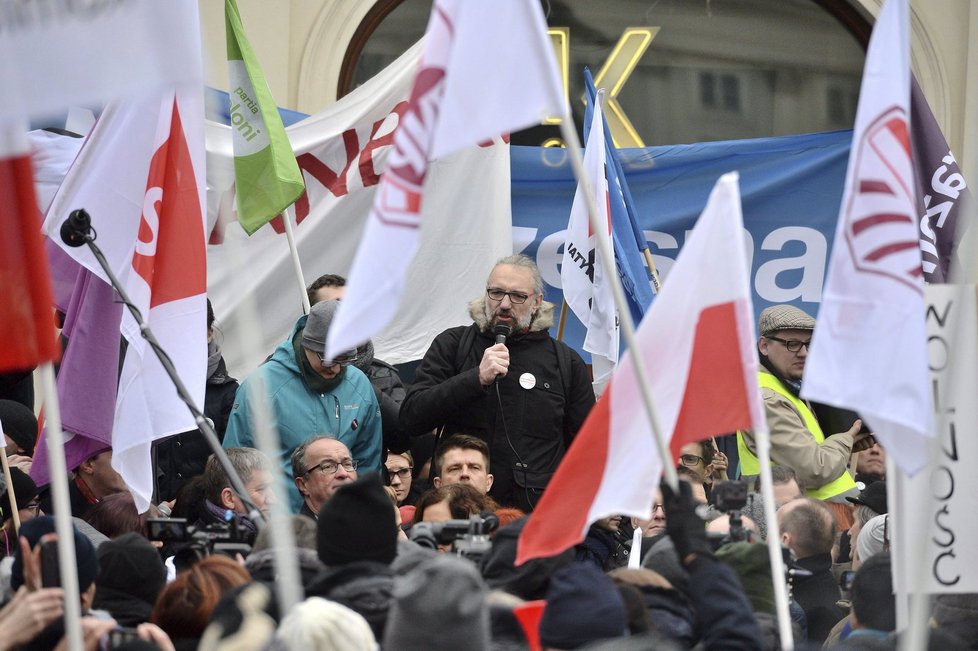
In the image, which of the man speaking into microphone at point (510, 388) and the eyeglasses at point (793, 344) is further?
the eyeglasses at point (793, 344)

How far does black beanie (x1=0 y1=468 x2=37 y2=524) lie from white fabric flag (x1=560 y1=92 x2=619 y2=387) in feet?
8.58

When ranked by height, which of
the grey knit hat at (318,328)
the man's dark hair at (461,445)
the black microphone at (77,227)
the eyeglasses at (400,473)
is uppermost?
the black microphone at (77,227)

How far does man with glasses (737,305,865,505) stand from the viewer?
666 cm

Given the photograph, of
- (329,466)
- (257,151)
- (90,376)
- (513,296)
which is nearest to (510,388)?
(513,296)

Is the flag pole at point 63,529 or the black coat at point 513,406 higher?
the flag pole at point 63,529

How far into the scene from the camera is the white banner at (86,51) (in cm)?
371

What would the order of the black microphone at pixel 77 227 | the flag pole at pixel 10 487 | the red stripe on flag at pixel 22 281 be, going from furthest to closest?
1. the black microphone at pixel 77 227
2. the flag pole at pixel 10 487
3. the red stripe on flag at pixel 22 281

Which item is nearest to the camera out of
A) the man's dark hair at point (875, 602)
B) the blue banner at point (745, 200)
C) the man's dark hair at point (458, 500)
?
the man's dark hair at point (875, 602)

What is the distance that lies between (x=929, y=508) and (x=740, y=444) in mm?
3161

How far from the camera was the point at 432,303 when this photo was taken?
28.2 ft

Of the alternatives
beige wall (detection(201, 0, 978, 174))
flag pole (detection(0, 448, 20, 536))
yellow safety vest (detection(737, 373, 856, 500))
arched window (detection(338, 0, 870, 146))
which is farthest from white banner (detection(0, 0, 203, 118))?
arched window (detection(338, 0, 870, 146))

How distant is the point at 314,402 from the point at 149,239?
1196 millimetres

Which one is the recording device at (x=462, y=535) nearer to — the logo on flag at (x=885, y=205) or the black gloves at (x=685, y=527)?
the black gloves at (x=685, y=527)

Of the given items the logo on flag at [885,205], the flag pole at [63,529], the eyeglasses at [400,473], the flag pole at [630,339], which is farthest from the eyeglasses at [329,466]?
the logo on flag at [885,205]
